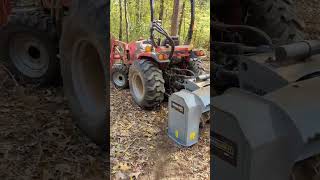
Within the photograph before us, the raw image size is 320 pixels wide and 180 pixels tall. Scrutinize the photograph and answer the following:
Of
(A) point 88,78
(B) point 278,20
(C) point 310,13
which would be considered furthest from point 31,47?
(C) point 310,13

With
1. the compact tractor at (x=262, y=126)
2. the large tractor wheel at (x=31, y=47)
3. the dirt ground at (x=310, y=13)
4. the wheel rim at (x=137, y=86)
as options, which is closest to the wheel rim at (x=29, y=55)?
the large tractor wheel at (x=31, y=47)

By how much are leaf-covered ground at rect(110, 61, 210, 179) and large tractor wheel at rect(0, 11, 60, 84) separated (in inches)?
30.2

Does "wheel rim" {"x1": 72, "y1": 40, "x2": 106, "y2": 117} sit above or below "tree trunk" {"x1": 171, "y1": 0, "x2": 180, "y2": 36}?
below

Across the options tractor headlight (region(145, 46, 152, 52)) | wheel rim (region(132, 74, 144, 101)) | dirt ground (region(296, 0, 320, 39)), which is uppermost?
dirt ground (region(296, 0, 320, 39))

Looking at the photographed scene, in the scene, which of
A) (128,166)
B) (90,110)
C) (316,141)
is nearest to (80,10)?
(90,110)

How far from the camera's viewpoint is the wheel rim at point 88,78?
1323 millimetres

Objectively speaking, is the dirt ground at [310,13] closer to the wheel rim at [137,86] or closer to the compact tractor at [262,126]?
the compact tractor at [262,126]

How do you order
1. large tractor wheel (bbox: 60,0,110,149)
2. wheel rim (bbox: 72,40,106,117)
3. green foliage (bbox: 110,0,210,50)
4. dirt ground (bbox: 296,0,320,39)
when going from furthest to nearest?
dirt ground (bbox: 296,0,320,39) → wheel rim (bbox: 72,40,106,117) → large tractor wheel (bbox: 60,0,110,149) → green foliage (bbox: 110,0,210,50)

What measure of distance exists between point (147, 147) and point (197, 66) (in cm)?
23

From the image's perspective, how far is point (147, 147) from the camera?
40.3 inches

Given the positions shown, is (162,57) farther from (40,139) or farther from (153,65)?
(40,139)

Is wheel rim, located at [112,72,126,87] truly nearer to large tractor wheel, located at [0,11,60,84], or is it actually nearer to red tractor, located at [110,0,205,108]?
red tractor, located at [110,0,205,108]

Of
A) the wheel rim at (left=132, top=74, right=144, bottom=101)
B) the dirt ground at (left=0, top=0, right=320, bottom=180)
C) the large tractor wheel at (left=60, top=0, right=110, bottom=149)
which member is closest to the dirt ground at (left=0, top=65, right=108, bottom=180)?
the dirt ground at (left=0, top=0, right=320, bottom=180)

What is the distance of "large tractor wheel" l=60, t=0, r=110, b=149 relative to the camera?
1.16 metres
